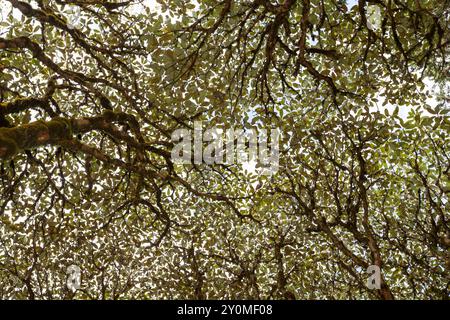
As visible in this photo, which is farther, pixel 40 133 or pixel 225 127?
pixel 225 127

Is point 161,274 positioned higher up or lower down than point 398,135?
lower down

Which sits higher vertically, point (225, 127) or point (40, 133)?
point (225, 127)

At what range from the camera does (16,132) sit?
11.8 ft

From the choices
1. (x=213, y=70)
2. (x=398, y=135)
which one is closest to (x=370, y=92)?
(x=398, y=135)

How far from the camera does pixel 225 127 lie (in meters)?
8.48

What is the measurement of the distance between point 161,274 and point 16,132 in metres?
9.57

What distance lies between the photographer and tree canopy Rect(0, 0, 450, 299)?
19.7ft

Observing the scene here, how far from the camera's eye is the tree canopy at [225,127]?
236 inches

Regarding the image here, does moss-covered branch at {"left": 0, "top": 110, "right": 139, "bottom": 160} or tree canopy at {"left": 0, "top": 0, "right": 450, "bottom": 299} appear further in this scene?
tree canopy at {"left": 0, "top": 0, "right": 450, "bottom": 299}

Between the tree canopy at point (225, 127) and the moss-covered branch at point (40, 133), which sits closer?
the moss-covered branch at point (40, 133)
